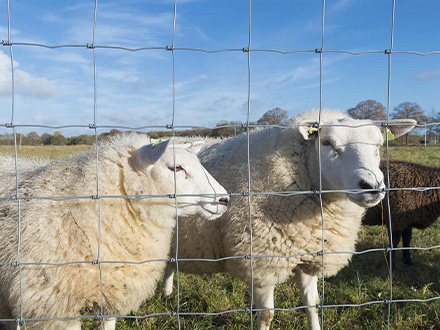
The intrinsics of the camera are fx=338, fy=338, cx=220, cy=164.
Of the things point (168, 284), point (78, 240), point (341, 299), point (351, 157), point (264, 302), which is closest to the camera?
point (78, 240)

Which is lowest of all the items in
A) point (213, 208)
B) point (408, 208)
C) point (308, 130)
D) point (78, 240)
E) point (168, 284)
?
point (168, 284)

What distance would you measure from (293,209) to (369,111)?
1.35 meters

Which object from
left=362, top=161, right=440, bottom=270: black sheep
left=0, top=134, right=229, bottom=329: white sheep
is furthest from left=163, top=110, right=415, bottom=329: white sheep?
left=362, top=161, right=440, bottom=270: black sheep

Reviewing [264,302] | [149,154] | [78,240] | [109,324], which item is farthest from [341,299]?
[78,240]

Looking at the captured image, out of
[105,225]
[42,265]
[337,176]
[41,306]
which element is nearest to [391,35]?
[337,176]

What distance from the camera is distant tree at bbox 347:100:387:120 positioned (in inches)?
129

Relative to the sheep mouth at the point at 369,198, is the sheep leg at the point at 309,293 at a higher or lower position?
lower

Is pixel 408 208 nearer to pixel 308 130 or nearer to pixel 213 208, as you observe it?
pixel 308 130

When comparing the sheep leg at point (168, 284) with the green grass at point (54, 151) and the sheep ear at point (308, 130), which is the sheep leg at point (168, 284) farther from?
the sheep ear at point (308, 130)

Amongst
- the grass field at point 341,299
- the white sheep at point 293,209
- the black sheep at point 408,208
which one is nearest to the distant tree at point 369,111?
the white sheep at point 293,209

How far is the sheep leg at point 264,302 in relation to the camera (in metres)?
2.96

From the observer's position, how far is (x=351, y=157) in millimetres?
2539

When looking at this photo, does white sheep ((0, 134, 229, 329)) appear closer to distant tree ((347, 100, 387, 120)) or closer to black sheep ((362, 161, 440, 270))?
distant tree ((347, 100, 387, 120))

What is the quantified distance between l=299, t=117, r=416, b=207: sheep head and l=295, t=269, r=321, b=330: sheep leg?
90 cm
